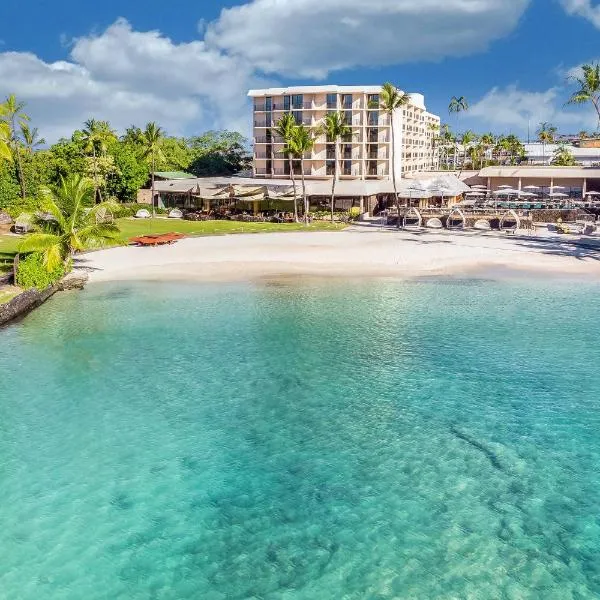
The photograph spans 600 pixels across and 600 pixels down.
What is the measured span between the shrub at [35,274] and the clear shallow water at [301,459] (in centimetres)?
544

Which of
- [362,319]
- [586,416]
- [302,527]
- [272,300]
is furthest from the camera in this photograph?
[272,300]

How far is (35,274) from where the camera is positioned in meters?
30.9

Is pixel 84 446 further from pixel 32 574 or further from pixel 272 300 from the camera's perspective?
pixel 272 300

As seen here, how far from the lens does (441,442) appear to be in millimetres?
15305

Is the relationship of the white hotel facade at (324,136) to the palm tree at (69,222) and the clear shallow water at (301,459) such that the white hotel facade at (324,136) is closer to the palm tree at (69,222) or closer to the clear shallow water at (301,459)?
the palm tree at (69,222)

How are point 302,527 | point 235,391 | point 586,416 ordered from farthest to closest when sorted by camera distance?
point 235,391 → point 586,416 → point 302,527

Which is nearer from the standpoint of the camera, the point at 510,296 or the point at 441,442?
the point at 441,442

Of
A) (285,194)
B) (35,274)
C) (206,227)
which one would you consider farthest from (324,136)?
(35,274)

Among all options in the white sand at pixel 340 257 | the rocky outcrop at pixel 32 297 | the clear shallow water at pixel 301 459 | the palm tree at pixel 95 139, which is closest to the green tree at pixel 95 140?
the palm tree at pixel 95 139

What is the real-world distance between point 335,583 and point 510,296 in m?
23.4

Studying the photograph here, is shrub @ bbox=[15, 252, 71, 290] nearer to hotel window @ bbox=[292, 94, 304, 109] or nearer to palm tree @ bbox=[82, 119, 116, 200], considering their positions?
palm tree @ bbox=[82, 119, 116, 200]

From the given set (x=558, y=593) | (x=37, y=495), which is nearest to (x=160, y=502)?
(x=37, y=495)

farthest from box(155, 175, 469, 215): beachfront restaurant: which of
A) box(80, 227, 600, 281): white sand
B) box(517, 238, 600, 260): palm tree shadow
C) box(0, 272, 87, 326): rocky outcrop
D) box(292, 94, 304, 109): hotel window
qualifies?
box(0, 272, 87, 326): rocky outcrop

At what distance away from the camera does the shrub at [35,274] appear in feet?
100
